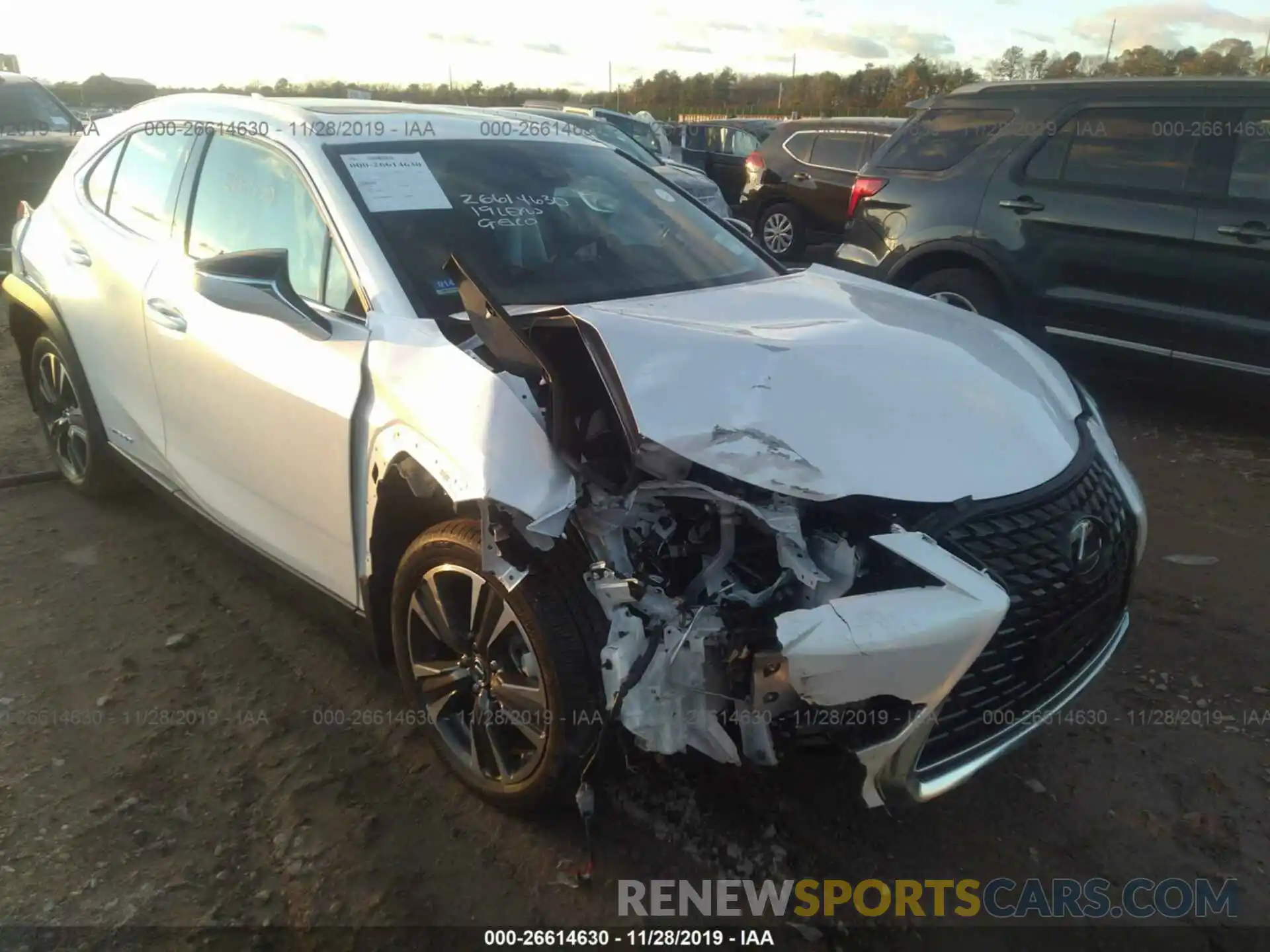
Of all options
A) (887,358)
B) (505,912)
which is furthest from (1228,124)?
(505,912)

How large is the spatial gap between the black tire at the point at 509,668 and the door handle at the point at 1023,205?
4.65 metres

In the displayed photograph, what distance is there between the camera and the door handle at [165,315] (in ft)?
10.5

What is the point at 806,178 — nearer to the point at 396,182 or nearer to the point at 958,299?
the point at 958,299

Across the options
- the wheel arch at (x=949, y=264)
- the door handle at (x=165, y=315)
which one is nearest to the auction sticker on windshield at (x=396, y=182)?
the door handle at (x=165, y=315)

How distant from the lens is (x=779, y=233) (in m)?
11.7

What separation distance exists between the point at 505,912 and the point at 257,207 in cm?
230

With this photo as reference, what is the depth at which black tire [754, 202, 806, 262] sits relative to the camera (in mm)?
11438

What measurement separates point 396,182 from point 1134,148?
450 centimetres

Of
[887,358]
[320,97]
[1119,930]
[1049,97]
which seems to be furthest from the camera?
[1049,97]

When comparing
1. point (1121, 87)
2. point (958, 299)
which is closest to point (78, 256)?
point (958, 299)

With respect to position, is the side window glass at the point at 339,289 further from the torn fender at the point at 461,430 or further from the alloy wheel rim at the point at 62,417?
the alloy wheel rim at the point at 62,417

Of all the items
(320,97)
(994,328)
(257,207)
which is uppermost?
(320,97)

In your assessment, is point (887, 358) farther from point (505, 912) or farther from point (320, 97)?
point (320, 97)

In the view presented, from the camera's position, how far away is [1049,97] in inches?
230
